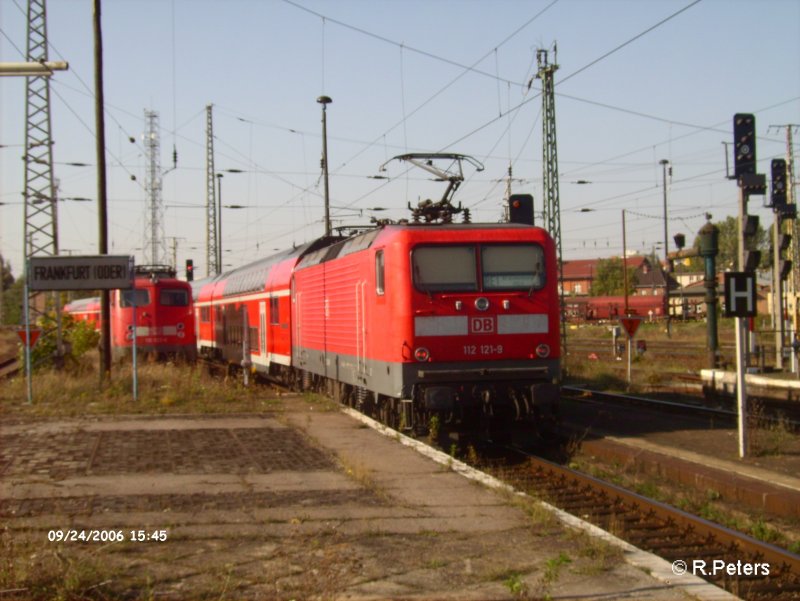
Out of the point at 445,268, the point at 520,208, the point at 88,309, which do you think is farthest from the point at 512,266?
the point at 88,309

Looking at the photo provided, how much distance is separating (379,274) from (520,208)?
7.62m

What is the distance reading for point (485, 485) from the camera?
9328mm

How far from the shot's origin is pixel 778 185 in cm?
2141

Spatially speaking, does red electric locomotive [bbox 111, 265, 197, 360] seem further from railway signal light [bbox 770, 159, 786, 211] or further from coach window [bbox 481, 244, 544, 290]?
coach window [bbox 481, 244, 544, 290]

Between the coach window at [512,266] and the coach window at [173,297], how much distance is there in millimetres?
18016

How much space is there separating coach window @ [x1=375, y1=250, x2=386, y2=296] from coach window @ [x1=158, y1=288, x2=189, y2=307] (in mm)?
16794

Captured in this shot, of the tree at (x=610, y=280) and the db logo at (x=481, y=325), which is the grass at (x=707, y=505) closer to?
the db logo at (x=481, y=325)

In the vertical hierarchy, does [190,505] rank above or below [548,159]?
below

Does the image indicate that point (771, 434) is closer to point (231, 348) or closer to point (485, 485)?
point (485, 485)

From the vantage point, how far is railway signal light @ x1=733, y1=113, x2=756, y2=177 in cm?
1463

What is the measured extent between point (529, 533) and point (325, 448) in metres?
4.74

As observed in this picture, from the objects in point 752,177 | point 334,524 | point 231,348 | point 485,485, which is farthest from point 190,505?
point 231,348

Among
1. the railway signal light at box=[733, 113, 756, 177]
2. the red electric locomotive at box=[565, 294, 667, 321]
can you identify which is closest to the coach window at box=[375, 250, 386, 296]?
the railway signal light at box=[733, 113, 756, 177]

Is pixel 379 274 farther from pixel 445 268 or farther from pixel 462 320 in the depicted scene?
pixel 462 320
